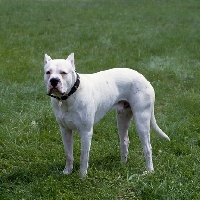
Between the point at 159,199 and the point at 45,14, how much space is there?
14.0m

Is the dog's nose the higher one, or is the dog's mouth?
the dog's nose

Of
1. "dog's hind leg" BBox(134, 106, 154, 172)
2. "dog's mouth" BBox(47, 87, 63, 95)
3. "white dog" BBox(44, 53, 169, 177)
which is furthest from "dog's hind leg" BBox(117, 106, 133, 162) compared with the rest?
"dog's mouth" BBox(47, 87, 63, 95)

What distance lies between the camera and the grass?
4.62 metres

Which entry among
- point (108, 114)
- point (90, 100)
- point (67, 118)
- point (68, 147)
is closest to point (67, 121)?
A: point (67, 118)

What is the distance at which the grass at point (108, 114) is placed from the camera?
4625 millimetres

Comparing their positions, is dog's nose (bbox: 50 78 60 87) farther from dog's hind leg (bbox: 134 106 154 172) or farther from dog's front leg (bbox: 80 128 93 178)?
dog's hind leg (bbox: 134 106 154 172)

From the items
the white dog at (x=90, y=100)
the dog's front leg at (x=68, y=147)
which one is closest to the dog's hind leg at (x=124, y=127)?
the white dog at (x=90, y=100)

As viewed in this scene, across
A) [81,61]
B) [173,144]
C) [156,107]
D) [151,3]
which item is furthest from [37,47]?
[151,3]

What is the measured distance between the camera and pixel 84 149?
15.7ft

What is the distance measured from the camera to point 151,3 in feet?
71.1

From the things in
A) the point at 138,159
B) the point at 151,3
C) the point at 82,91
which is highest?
the point at 82,91

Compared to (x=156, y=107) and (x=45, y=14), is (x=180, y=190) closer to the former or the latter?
(x=156, y=107)

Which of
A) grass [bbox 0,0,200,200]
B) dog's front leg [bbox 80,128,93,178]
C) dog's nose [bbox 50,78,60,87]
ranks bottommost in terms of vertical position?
grass [bbox 0,0,200,200]

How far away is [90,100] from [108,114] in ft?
8.03
